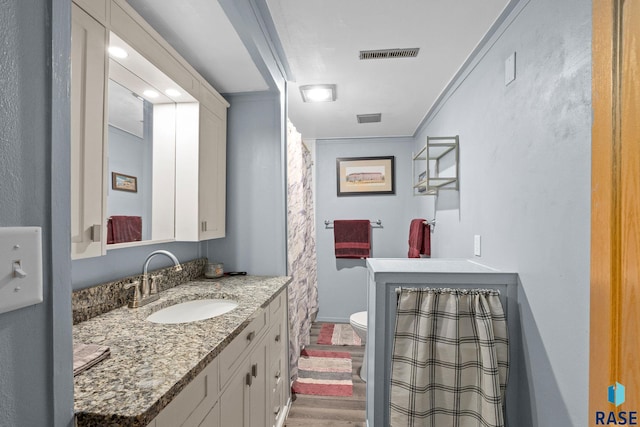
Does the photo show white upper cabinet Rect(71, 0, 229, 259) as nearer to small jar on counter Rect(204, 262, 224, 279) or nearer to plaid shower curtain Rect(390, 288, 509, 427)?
small jar on counter Rect(204, 262, 224, 279)

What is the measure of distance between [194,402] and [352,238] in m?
2.77

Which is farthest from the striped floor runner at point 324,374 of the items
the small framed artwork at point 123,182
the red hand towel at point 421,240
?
the small framed artwork at point 123,182

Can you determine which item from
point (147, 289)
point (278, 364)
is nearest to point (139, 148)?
point (147, 289)

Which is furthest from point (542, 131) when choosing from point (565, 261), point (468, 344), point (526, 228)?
point (468, 344)

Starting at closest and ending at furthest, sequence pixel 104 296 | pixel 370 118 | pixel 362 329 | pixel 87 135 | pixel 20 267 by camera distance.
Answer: pixel 20 267, pixel 87 135, pixel 104 296, pixel 362 329, pixel 370 118

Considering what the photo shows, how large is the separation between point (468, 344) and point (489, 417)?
293 millimetres

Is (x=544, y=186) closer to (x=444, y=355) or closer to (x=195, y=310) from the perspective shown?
(x=444, y=355)

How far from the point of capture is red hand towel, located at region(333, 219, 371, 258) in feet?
11.5

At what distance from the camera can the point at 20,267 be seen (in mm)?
430

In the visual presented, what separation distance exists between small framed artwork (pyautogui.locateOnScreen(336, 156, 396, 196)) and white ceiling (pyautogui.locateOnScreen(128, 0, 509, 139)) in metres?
1.15

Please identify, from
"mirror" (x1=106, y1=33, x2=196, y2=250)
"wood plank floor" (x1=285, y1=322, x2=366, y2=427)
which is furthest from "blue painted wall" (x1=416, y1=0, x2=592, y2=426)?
"mirror" (x1=106, y1=33, x2=196, y2=250)

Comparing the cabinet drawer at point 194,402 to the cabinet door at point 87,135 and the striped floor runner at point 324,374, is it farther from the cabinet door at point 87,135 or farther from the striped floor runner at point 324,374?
the striped floor runner at point 324,374

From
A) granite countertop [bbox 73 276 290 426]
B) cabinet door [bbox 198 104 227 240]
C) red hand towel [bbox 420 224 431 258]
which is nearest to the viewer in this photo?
granite countertop [bbox 73 276 290 426]

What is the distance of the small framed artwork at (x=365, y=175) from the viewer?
3592mm
